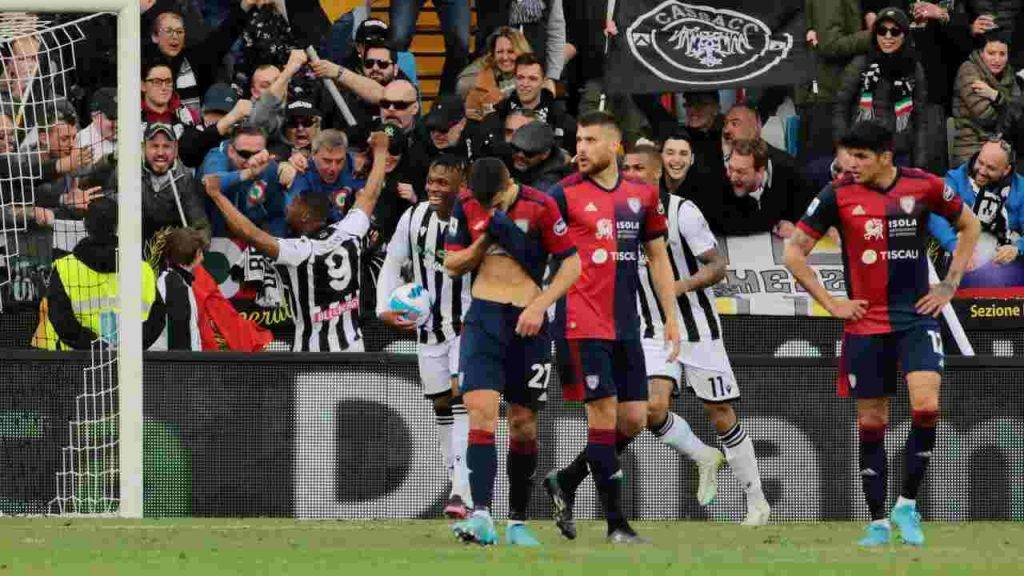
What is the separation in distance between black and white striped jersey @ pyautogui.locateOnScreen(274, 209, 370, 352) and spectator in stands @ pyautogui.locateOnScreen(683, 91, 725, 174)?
312 cm

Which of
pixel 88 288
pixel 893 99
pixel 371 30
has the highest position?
pixel 371 30

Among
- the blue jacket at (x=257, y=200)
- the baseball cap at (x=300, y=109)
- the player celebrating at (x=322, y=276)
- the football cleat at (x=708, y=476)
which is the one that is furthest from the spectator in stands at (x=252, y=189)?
the football cleat at (x=708, y=476)

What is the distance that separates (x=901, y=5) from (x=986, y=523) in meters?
5.71

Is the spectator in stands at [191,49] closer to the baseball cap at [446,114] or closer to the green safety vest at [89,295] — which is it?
the baseball cap at [446,114]

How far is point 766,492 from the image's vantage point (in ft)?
47.4

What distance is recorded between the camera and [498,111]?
16.8 metres

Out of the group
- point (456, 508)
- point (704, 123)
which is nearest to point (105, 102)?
point (456, 508)

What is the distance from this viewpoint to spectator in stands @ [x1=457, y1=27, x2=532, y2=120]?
17078mm

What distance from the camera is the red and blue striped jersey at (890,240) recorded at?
11344mm

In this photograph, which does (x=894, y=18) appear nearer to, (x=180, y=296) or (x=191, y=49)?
(x=191, y=49)

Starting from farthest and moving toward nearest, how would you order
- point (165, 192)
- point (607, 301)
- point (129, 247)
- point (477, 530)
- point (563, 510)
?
1. point (165, 192)
2. point (129, 247)
3. point (563, 510)
4. point (607, 301)
5. point (477, 530)

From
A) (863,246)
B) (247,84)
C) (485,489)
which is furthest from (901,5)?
(485,489)

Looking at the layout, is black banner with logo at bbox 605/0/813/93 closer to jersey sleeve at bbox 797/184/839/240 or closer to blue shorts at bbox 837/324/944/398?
jersey sleeve at bbox 797/184/839/240

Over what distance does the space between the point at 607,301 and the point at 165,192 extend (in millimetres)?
5891
